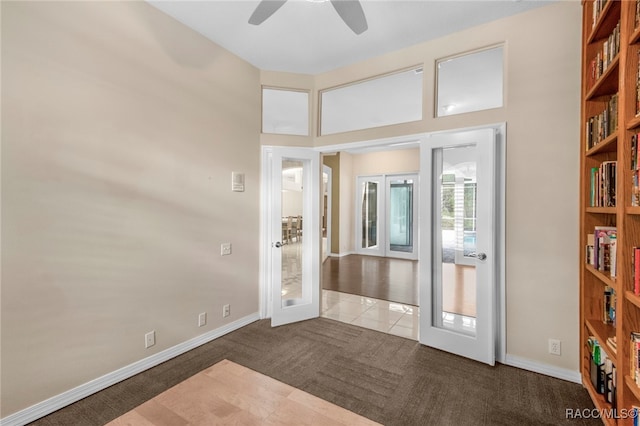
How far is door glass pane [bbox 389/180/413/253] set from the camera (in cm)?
745

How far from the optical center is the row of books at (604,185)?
1.79 m

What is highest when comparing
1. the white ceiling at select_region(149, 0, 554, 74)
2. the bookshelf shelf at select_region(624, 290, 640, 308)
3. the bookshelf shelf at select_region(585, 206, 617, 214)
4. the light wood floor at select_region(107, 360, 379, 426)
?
the white ceiling at select_region(149, 0, 554, 74)

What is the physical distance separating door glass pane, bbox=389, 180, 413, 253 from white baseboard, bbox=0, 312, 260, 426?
5.43m

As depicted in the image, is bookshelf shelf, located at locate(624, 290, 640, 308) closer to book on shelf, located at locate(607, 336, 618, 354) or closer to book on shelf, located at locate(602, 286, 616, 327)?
book on shelf, located at locate(607, 336, 618, 354)

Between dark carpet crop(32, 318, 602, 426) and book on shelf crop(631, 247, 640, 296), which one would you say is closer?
book on shelf crop(631, 247, 640, 296)

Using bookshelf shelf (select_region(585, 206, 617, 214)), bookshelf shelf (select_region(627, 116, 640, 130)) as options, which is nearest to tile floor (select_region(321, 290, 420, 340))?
bookshelf shelf (select_region(585, 206, 617, 214))

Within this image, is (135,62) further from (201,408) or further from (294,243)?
(201,408)

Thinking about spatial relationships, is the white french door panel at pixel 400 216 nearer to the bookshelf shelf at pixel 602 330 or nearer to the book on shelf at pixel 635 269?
the bookshelf shelf at pixel 602 330

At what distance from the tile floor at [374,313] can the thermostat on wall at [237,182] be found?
1.96 m

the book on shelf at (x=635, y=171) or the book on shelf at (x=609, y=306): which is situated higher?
the book on shelf at (x=635, y=171)

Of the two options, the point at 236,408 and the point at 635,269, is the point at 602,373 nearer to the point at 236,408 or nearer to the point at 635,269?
the point at 635,269

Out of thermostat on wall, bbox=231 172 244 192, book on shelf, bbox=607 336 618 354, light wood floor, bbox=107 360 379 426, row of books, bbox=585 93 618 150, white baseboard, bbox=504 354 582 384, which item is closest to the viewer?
light wood floor, bbox=107 360 379 426

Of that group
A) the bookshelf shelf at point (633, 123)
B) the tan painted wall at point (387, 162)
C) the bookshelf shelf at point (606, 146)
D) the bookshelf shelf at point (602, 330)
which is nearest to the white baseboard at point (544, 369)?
the bookshelf shelf at point (602, 330)

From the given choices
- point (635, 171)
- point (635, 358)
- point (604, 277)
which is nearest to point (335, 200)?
point (604, 277)
